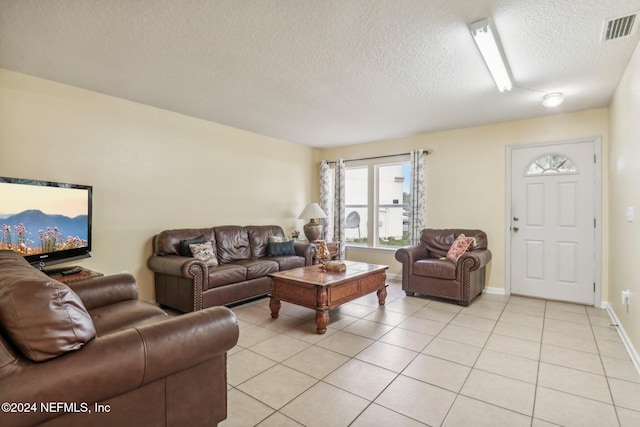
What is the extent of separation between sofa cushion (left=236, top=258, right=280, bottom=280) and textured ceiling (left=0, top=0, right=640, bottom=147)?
6.57ft

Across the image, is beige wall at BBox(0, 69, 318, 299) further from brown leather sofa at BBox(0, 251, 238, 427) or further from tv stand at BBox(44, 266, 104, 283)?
brown leather sofa at BBox(0, 251, 238, 427)

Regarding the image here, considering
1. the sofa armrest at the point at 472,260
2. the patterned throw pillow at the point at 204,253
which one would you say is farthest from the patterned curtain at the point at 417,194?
the patterned throw pillow at the point at 204,253

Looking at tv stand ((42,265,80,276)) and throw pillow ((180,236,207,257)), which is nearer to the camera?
tv stand ((42,265,80,276))

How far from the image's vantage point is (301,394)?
2.05 meters

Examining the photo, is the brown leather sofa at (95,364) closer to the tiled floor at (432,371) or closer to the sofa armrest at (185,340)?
the sofa armrest at (185,340)

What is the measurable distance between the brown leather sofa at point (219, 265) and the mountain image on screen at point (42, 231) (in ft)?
2.91

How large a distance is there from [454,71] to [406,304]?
273cm

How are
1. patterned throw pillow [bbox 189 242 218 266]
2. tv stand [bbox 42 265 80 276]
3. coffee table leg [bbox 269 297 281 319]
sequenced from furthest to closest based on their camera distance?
patterned throw pillow [bbox 189 242 218 266] → coffee table leg [bbox 269 297 281 319] → tv stand [bbox 42 265 80 276]

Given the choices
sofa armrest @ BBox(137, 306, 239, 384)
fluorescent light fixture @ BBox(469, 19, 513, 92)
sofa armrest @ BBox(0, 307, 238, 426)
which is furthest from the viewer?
fluorescent light fixture @ BBox(469, 19, 513, 92)

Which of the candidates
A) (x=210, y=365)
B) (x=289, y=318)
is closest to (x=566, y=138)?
(x=289, y=318)

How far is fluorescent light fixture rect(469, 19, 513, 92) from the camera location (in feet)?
7.16

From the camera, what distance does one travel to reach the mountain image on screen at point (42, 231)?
262cm

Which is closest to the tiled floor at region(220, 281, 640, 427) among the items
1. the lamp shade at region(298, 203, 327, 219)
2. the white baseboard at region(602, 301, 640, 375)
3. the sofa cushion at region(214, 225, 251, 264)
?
the white baseboard at region(602, 301, 640, 375)

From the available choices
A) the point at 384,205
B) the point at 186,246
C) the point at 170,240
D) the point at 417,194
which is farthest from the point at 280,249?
the point at 417,194
